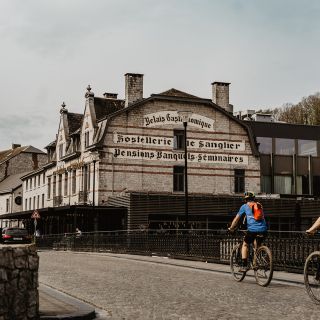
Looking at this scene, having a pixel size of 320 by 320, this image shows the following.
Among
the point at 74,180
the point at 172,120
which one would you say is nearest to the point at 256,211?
the point at 172,120

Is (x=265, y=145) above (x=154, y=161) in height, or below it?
above

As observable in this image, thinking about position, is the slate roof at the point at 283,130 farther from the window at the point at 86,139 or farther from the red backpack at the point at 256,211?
the red backpack at the point at 256,211

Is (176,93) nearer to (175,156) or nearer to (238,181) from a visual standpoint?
(175,156)

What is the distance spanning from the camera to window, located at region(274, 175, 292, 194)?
48.4m

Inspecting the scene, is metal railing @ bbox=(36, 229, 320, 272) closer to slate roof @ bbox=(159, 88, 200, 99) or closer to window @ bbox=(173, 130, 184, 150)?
window @ bbox=(173, 130, 184, 150)

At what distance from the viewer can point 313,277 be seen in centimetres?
930

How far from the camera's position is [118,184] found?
43.3 meters

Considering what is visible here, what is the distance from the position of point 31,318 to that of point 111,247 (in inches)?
961

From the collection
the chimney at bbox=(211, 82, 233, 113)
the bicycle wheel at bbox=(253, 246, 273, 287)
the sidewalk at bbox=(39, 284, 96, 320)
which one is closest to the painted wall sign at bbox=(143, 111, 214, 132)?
the chimney at bbox=(211, 82, 233, 113)

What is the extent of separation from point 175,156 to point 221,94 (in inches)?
263

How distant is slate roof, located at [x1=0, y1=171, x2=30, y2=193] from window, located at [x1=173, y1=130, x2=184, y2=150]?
30.2 m

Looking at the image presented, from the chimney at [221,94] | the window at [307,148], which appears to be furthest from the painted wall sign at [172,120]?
the window at [307,148]

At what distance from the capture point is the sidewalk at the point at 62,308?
7426mm

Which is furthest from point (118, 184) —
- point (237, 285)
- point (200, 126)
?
point (237, 285)
